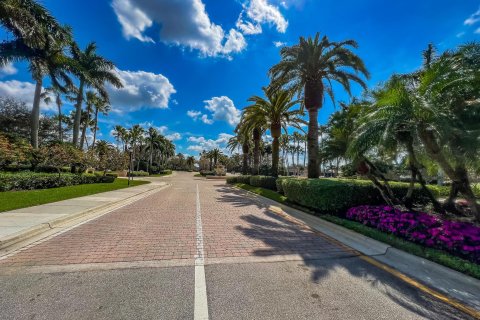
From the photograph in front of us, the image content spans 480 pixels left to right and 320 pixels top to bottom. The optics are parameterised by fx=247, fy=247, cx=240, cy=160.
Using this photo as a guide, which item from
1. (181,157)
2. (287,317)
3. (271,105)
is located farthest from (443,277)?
(181,157)

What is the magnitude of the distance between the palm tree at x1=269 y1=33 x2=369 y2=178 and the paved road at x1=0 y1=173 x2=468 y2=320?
10.2 m

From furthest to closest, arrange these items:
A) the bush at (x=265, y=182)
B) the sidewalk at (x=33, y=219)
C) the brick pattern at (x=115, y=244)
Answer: the bush at (x=265, y=182) < the sidewalk at (x=33, y=219) < the brick pattern at (x=115, y=244)

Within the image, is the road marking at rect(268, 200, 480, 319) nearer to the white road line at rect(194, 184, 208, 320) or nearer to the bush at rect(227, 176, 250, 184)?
the white road line at rect(194, 184, 208, 320)

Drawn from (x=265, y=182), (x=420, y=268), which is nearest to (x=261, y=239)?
(x=420, y=268)

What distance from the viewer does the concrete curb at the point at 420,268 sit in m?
3.80

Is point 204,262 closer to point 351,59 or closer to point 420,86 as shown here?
point 420,86

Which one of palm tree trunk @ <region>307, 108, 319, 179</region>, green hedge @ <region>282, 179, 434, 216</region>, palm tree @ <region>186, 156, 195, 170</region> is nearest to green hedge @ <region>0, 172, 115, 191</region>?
green hedge @ <region>282, 179, 434, 216</region>

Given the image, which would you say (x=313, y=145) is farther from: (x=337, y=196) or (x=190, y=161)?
(x=190, y=161)

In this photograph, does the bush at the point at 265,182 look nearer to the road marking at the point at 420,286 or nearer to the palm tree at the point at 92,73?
the road marking at the point at 420,286

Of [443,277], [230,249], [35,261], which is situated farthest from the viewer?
[230,249]

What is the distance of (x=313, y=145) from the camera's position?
1507cm

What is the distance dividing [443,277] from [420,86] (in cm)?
507

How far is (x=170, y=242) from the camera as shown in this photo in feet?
19.9

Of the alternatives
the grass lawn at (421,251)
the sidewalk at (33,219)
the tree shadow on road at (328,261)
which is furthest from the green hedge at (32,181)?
the grass lawn at (421,251)
